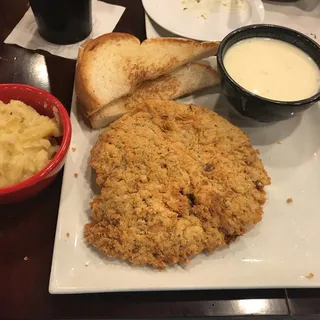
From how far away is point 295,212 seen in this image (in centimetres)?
136

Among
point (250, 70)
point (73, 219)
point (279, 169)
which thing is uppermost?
point (250, 70)

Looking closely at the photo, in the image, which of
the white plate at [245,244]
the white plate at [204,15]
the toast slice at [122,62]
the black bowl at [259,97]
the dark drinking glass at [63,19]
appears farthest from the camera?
A: the white plate at [204,15]

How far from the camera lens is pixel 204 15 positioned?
1.99 meters

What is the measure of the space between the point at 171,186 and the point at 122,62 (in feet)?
2.23

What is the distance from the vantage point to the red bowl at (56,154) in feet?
3.84

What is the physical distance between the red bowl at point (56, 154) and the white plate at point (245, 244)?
11 centimetres

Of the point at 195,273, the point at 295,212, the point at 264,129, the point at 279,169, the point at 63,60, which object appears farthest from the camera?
the point at 63,60

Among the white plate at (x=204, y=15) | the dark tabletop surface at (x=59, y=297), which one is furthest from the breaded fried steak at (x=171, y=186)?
the white plate at (x=204, y=15)

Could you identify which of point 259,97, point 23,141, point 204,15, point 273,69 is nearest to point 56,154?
point 23,141

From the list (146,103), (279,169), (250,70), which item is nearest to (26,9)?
(146,103)

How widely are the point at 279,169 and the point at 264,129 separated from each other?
21cm

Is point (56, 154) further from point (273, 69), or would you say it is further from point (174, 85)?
point (273, 69)

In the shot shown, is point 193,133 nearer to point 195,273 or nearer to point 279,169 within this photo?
point 279,169

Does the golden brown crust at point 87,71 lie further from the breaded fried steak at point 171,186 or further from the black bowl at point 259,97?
the black bowl at point 259,97
